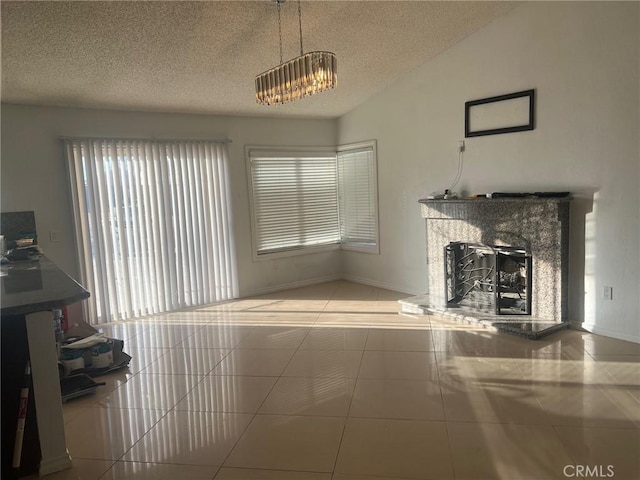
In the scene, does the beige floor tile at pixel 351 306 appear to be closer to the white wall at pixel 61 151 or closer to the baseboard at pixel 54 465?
the white wall at pixel 61 151

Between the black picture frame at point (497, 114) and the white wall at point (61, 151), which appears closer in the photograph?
the black picture frame at point (497, 114)

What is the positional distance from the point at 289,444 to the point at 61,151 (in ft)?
13.2

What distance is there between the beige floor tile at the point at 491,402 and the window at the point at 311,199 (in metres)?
3.42

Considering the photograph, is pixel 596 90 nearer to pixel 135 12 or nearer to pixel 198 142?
pixel 135 12

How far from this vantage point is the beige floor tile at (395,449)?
241 cm

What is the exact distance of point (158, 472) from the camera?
98.7 inches

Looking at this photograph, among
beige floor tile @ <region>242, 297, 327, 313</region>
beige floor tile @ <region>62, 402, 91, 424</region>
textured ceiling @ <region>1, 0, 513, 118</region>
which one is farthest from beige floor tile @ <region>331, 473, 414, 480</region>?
textured ceiling @ <region>1, 0, 513, 118</region>

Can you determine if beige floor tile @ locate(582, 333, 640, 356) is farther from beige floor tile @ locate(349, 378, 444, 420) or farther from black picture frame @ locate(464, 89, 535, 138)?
black picture frame @ locate(464, 89, 535, 138)

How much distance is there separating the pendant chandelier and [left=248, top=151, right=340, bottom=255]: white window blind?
9.64 ft

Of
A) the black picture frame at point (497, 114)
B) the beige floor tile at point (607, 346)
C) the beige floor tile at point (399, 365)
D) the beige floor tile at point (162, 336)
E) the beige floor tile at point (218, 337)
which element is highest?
the black picture frame at point (497, 114)

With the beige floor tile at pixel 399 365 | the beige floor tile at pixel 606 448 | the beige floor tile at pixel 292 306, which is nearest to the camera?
the beige floor tile at pixel 606 448

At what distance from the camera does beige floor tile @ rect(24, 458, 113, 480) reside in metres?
2.50

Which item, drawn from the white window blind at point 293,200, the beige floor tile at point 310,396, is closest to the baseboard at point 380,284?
the white window blind at point 293,200

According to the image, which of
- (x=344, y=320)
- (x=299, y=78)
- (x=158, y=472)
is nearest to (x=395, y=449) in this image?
(x=158, y=472)
